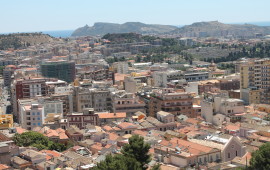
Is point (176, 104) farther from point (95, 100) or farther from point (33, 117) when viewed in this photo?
point (33, 117)

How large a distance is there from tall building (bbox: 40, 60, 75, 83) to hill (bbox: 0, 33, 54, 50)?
2335 inches

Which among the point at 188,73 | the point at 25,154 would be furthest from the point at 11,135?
the point at 188,73

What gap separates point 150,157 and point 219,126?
1155cm

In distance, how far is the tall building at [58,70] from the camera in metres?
66.1

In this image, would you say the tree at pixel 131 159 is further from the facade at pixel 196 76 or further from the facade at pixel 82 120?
the facade at pixel 196 76

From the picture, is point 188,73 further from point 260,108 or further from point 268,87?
point 260,108

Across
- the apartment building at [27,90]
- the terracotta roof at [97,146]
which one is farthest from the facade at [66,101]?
the terracotta roof at [97,146]

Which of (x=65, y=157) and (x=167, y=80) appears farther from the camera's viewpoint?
(x=167, y=80)

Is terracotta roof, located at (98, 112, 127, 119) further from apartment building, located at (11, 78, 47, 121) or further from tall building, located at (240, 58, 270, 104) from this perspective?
tall building, located at (240, 58, 270, 104)

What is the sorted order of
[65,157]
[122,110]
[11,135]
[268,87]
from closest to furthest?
1. [65,157]
2. [11,135]
3. [122,110]
4. [268,87]

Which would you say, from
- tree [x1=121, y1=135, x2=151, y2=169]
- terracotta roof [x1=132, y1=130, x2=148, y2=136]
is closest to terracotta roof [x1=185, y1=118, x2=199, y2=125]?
terracotta roof [x1=132, y1=130, x2=148, y2=136]

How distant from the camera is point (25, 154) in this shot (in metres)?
25.4

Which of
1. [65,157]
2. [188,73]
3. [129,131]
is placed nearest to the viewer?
[65,157]

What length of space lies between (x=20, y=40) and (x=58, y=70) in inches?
2596
